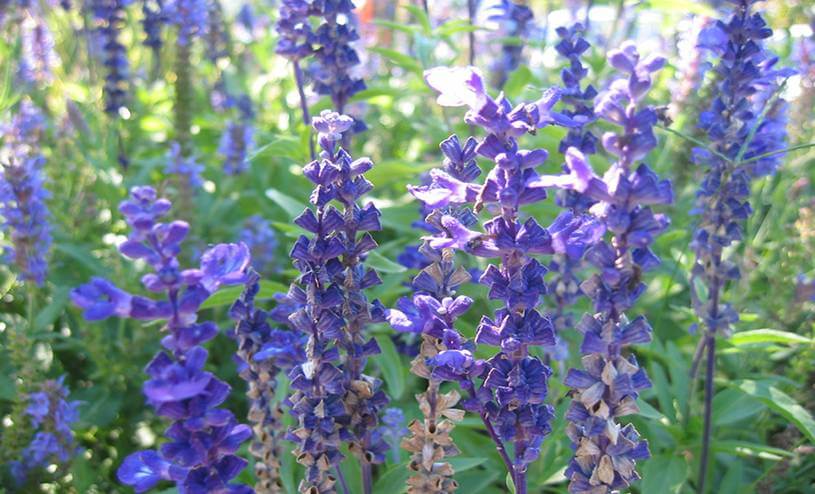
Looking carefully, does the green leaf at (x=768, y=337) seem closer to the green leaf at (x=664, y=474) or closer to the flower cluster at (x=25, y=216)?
the green leaf at (x=664, y=474)

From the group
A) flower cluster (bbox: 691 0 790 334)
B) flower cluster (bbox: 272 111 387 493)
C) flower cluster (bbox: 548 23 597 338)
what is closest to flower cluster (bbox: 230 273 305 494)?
flower cluster (bbox: 272 111 387 493)

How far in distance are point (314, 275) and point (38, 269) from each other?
1.73 metres

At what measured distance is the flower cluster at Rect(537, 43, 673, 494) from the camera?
1.44 metres

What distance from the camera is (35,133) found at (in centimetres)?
379

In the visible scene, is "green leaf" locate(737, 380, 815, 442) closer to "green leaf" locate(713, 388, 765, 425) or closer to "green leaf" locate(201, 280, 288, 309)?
"green leaf" locate(713, 388, 765, 425)

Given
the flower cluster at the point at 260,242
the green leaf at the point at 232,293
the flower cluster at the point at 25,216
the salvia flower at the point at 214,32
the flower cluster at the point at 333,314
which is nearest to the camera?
the flower cluster at the point at 333,314

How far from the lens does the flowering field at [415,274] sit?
1.54 meters

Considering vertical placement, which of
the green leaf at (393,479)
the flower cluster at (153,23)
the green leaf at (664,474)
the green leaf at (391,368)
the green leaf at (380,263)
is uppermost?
the flower cluster at (153,23)

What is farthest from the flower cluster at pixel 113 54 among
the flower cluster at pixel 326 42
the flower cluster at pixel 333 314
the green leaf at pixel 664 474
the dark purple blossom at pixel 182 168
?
the green leaf at pixel 664 474

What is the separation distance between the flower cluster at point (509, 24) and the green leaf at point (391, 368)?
1.48 meters

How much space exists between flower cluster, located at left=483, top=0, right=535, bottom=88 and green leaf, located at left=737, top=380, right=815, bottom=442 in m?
1.76

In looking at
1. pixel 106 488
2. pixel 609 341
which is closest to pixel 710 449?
pixel 609 341

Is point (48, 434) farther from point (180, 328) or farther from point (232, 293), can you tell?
point (180, 328)

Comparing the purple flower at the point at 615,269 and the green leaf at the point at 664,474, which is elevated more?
the purple flower at the point at 615,269
